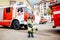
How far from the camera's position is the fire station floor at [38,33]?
1.82m

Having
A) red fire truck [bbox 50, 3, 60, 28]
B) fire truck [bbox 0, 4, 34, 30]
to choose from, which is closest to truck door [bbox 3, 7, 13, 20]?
fire truck [bbox 0, 4, 34, 30]

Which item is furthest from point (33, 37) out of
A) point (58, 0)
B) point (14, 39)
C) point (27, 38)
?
point (58, 0)

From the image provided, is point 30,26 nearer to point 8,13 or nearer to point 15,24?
point 15,24

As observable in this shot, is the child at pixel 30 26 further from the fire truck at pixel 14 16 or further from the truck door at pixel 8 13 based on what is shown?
the truck door at pixel 8 13

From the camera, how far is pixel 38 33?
6.08 feet

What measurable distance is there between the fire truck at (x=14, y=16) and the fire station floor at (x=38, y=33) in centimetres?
7

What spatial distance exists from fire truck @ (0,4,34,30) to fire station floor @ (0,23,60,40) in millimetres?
67

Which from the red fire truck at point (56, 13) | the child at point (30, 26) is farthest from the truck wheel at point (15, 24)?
the red fire truck at point (56, 13)

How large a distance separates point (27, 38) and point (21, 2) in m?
0.39

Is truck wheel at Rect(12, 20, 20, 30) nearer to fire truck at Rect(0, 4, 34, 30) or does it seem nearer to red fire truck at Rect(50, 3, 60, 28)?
fire truck at Rect(0, 4, 34, 30)

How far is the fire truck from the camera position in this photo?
186 cm

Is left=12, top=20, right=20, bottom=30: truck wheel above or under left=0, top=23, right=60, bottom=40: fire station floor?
above

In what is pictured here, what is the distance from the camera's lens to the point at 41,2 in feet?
6.31

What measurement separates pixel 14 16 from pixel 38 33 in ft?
1.04
